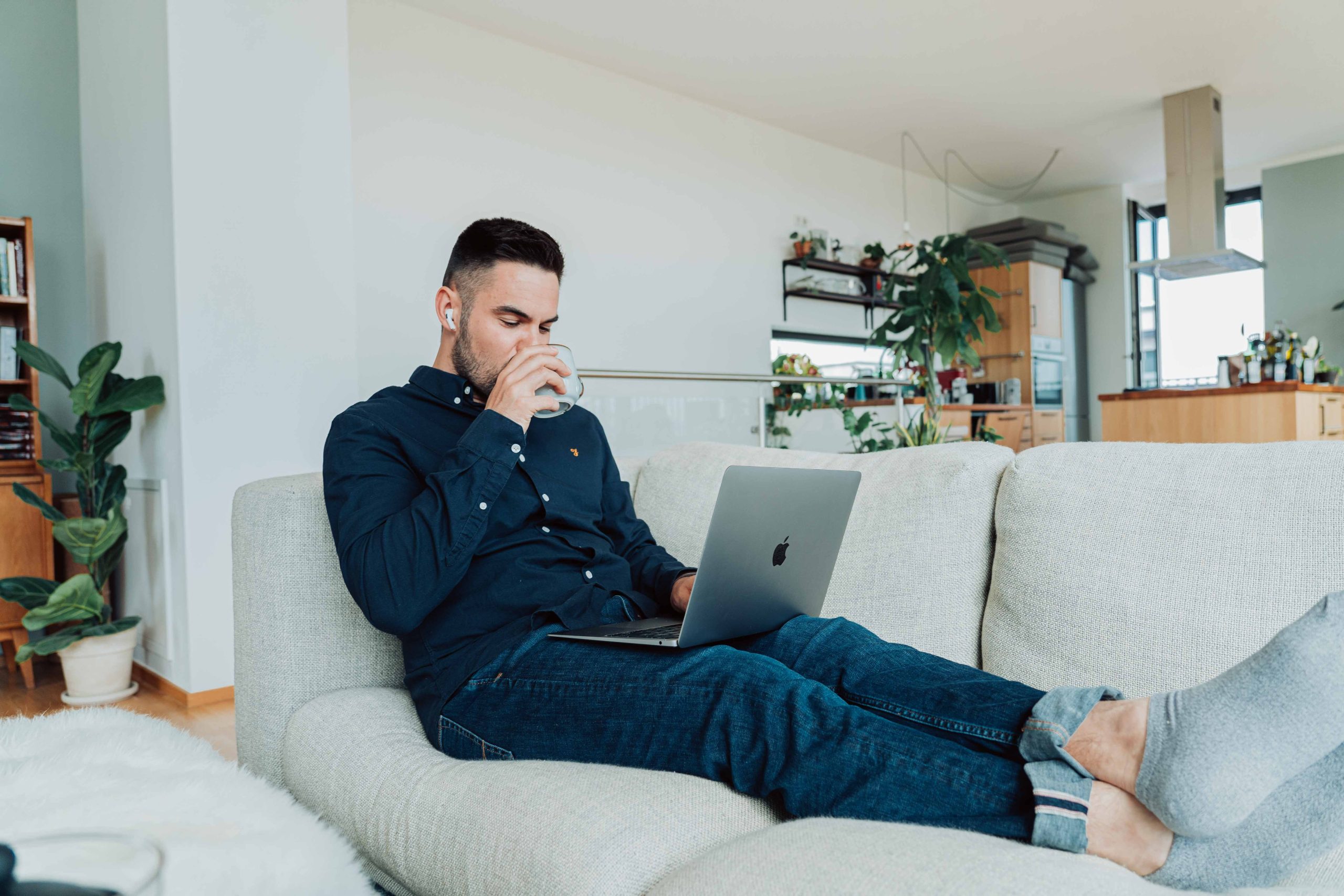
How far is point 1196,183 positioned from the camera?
220 inches

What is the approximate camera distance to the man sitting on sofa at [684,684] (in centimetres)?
82

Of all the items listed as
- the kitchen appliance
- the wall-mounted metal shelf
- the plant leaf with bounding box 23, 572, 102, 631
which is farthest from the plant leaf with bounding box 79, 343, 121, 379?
the kitchen appliance

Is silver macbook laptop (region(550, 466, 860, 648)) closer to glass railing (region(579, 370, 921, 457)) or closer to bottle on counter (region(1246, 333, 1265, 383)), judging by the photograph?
glass railing (region(579, 370, 921, 457))

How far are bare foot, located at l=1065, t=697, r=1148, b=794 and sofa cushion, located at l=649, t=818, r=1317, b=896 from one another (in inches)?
3.2

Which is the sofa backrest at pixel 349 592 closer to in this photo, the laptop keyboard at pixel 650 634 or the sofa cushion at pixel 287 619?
the sofa cushion at pixel 287 619

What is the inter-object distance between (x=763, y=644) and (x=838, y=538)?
21 centimetres

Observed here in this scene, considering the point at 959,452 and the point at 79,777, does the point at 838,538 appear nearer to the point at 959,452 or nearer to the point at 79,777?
the point at 959,452

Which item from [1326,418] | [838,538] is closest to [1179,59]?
[1326,418]

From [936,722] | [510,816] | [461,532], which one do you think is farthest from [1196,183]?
[510,816]

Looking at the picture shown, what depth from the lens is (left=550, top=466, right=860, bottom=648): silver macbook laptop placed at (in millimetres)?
1100

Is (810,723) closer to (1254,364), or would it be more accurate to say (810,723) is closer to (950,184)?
(1254,364)

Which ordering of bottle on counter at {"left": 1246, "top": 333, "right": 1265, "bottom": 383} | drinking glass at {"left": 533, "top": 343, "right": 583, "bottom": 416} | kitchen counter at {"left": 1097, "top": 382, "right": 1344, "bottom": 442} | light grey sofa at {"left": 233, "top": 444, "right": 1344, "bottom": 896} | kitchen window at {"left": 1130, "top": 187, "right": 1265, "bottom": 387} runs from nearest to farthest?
light grey sofa at {"left": 233, "top": 444, "right": 1344, "bottom": 896}, drinking glass at {"left": 533, "top": 343, "right": 583, "bottom": 416}, kitchen counter at {"left": 1097, "top": 382, "right": 1344, "bottom": 442}, bottle on counter at {"left": 1246, "top": 333, "right": 1265, "bottom": 383}, kitchen window at {"left": 1130, "top": 187, "right": 1265, "bottom": 387}

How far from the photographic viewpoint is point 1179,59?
4961 mm

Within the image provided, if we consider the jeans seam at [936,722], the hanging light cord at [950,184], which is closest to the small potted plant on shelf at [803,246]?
the hanging light cord at [950,184]
